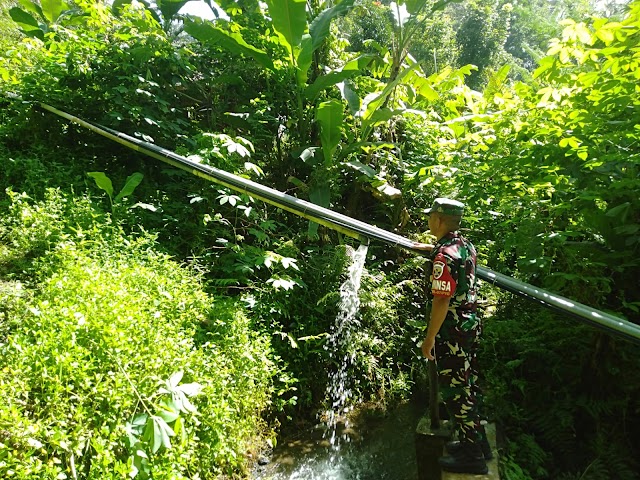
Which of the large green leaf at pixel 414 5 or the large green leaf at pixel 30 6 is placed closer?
the large green leaf at pixel 414 5

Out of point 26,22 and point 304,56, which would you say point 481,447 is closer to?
point 304,56

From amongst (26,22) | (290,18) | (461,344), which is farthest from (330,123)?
(26,22)

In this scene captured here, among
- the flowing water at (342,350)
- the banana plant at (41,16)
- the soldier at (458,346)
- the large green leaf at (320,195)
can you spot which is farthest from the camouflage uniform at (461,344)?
the banana plant at (41,16)

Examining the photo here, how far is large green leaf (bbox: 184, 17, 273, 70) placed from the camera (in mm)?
4395

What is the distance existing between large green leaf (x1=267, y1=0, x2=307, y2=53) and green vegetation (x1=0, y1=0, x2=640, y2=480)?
0.02 metres

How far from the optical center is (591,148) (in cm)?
236

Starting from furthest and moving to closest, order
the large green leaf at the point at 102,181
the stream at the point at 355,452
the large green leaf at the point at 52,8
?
the large green leaf at the point at 52,8
the large green leaf at the point at 102,181
the stream at the point at 355,452

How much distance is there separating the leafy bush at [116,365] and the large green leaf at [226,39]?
230 centimetres

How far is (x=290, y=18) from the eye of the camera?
419 cm

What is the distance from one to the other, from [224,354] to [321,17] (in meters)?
3.78

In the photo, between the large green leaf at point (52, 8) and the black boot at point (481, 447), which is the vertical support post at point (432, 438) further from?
the large green leaf at point (52, 8)

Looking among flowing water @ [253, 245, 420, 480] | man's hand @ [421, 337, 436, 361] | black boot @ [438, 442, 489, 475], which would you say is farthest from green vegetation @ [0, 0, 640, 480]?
man's hand @ [421, 337, 436, 361]

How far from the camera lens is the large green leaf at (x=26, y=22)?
4.98 metres

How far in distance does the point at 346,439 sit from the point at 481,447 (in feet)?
3.85
